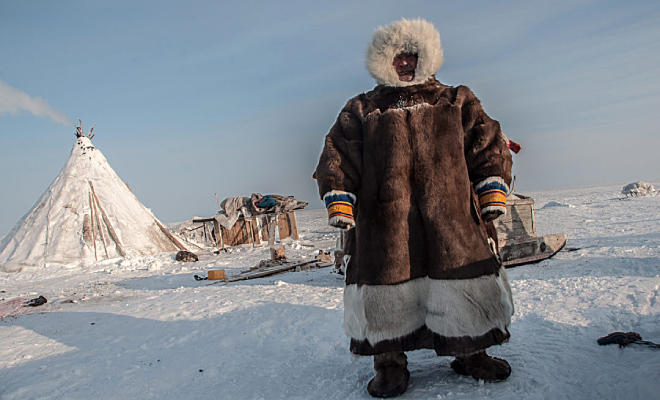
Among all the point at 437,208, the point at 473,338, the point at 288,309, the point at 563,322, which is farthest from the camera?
the point at 288,309

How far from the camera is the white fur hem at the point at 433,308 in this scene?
2387 mm

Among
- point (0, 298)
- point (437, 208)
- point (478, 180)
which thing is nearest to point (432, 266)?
point (437, 208)

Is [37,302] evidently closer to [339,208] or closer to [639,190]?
[339,208]

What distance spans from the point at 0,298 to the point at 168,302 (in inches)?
191

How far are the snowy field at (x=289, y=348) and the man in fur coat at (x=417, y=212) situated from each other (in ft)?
1.02

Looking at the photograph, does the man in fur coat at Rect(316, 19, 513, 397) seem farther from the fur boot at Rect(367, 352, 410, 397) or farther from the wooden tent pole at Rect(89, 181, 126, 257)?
the wooden tent pole at Rect(89, 181, 126, 257)

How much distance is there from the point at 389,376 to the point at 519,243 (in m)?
6.03

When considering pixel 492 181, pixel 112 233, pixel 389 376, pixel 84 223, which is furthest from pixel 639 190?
pixel 389 376

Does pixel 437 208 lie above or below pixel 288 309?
above

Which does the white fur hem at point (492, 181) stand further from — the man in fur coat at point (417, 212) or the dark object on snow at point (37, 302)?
the dark object on snow at point (37, 302)

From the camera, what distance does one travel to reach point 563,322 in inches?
133

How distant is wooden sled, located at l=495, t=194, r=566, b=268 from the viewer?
756cm

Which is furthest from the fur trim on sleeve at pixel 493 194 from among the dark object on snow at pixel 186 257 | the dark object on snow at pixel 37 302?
the dark object on snow at pixel 186 257

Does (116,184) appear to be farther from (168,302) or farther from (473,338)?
(473,338)
